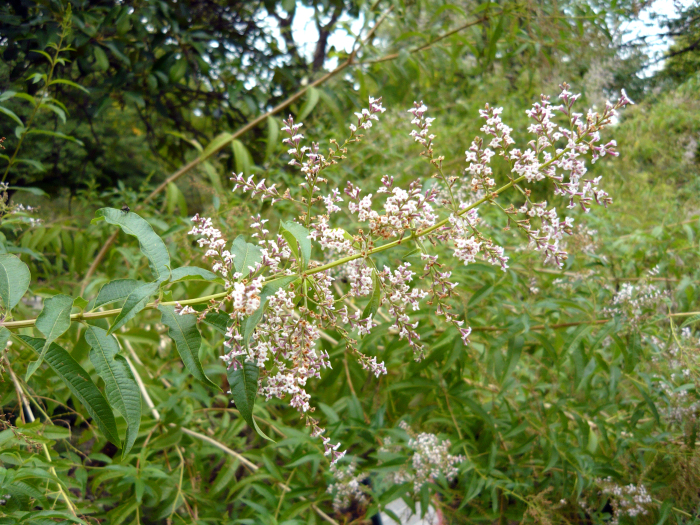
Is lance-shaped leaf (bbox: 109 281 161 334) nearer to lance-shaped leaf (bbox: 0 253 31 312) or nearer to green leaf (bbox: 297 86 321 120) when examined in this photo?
lance-shaped leaf (bbox: 0 253 31 312)

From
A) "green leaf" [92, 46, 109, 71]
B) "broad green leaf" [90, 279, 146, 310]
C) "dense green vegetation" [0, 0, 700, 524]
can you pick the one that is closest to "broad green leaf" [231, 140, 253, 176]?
"dense green vegetation" [0, 0, 700, 524]

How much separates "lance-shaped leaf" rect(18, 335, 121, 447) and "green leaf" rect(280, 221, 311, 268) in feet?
1.21

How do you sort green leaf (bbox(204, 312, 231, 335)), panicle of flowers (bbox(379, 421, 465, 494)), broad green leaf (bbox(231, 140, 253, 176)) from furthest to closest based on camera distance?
1. broad green leaf (bbox(231, 140, 253, 176))
2. panicle of flowers (bbox(379, 421, 465, 494))
3. green leaf (bbox(204, 312, 231, 335))

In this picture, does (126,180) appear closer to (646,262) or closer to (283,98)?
(283,98)

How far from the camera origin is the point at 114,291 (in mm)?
765

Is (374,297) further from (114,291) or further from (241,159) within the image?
(241,159)

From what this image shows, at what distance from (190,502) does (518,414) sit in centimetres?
109

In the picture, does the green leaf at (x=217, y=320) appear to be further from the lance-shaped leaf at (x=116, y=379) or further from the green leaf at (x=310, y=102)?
the green leaf at (x=310, y=102)

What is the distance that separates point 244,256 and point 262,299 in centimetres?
11

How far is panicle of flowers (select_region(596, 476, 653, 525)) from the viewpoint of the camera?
1338mm

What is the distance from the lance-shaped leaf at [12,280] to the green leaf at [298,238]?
433 mm

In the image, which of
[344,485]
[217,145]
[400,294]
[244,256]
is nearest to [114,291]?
[244,256]

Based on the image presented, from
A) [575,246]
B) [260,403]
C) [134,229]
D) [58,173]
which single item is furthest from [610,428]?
[58,173]

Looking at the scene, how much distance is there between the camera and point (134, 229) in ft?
2.63
